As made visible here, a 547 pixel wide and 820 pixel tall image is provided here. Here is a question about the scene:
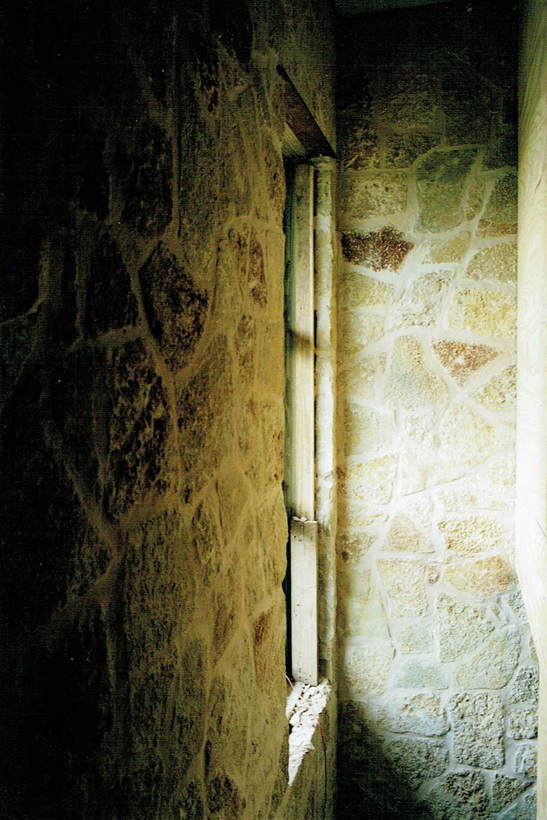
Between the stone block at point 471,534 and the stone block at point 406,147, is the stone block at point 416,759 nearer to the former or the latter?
the stone block at point 471,534

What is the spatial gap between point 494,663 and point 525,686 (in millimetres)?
133

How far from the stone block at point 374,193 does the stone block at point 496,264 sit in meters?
0.35

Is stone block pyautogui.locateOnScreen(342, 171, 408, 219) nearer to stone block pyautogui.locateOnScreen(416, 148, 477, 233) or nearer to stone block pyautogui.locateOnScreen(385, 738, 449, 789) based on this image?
stone block pyautogui.locateOnScreen(416, 148, 477, 233)

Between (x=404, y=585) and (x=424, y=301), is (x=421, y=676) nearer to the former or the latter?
(x=404, y=585)

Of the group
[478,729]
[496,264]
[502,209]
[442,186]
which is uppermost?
[442,186]

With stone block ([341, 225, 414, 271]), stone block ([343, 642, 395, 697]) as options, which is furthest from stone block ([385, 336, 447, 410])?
stone block ([343, 642, 395, 697])

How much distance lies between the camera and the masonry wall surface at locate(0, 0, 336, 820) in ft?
2.02

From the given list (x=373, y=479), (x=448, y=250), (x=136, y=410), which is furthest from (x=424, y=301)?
(x=136, y=410)

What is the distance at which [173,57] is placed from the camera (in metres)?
0.91

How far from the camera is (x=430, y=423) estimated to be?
7.54 feet

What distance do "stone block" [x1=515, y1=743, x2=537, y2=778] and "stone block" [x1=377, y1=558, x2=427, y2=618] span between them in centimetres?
60

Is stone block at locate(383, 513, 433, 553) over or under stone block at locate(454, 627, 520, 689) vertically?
over

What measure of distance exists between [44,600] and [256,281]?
87cm

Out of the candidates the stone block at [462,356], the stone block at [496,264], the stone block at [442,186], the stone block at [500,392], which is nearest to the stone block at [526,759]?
the stone block at [500,392]
